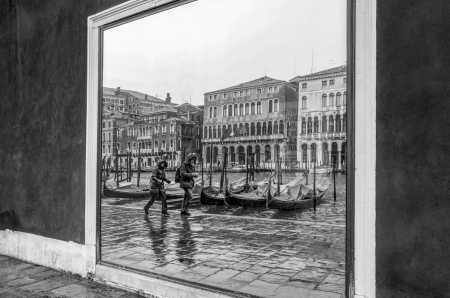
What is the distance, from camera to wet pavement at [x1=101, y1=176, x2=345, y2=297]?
3.83m

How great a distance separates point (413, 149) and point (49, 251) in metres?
3.69

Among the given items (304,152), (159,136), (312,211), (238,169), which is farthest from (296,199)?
(304,152)

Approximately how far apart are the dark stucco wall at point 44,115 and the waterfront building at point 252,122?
16060mm

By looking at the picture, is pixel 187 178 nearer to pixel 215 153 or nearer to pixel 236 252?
pixel 236 252

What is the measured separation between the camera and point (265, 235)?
7105 mm

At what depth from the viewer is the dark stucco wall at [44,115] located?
13.0 feet

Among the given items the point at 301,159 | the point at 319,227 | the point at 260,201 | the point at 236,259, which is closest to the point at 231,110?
the point at 301,159

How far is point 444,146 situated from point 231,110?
21.0 meters

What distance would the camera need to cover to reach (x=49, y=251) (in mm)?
4137

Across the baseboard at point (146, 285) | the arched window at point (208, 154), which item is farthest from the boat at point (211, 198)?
the baseboard at point (146, 285)

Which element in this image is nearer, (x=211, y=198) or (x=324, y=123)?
(x=211, y=198)

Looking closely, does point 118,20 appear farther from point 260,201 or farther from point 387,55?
point 260,201

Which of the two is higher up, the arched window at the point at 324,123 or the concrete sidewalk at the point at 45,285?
the arched window at the point at 324,123

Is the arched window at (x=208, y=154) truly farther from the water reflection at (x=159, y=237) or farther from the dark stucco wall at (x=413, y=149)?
the dark stucco wall at (x=413, y=149)
